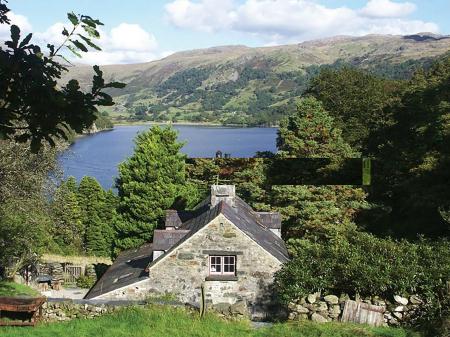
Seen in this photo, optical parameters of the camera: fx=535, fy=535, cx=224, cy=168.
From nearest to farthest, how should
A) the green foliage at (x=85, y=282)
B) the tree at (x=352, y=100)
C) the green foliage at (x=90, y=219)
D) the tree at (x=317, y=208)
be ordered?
the tree at (x=317, y=208) < the green foliage at (x=85, y=282) < the tree at (x=352, y=100) < the green foliage at (x=90, y=219)

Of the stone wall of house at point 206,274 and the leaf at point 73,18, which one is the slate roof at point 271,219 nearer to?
the stone wall of house at point 206,274

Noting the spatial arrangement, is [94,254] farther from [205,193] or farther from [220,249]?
[220,249]

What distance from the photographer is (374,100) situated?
60.3 metres

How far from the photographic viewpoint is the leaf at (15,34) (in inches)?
222

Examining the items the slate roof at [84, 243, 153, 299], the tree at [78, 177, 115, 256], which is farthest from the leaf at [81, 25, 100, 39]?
the tree at [78, 177, 115, 256]

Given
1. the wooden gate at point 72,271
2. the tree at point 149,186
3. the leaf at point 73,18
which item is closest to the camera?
the leaf at point 73,18

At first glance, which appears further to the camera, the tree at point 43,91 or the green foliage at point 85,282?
the green foliage at point 85,282

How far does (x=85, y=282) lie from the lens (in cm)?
3778

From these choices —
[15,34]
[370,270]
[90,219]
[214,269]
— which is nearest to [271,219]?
[214,269]

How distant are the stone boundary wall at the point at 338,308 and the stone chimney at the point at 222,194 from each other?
424 inches

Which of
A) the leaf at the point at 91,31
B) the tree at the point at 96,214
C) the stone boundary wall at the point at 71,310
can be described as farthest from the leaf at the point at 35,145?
the tree at the point at 96,214

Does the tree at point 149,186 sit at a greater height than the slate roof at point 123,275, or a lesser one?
greater

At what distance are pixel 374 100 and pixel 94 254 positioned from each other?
3587cm

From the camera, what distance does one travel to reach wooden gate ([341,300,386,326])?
1349 cm
